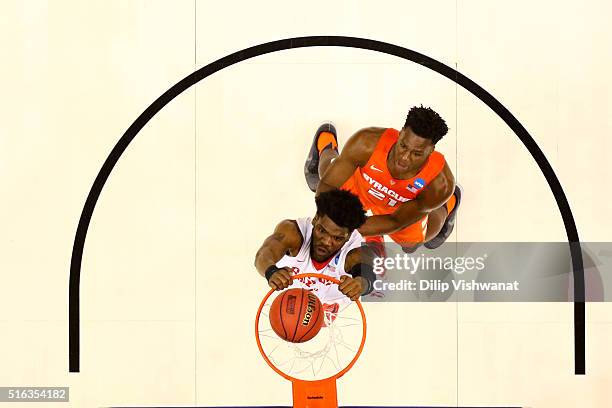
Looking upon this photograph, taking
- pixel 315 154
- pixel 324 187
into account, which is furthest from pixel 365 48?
pixel 324 187

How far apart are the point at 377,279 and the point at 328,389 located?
79 cm

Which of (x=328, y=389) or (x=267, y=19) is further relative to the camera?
(x=267, y=19)

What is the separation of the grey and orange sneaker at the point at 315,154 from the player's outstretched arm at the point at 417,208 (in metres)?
0.44

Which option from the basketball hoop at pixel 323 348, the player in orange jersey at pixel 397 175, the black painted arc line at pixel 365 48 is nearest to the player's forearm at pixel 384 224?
the player in orange jersey at pixel 397 175

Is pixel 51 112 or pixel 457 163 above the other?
pixel 51 112

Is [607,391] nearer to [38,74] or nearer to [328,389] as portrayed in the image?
[328,389]

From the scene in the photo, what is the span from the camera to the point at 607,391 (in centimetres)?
386

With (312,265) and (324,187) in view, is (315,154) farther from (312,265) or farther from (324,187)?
(312,265)

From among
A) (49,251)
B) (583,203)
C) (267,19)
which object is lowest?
(49,251)

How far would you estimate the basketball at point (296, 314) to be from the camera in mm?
3193

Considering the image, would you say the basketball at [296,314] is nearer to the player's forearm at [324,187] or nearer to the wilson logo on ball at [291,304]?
the wilson logo on ball at [291,304]

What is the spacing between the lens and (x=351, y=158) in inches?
142

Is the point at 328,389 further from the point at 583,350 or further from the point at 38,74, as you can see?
the point at 38,74

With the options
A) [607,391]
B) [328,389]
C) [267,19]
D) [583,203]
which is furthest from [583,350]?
[267,19]
